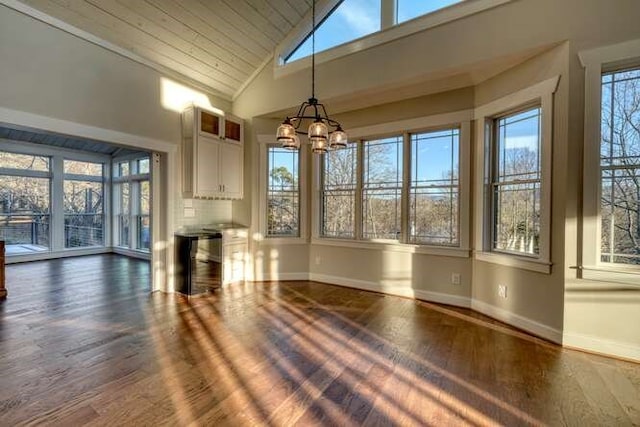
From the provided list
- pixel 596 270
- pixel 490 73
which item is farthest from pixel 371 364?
pixel 490 73

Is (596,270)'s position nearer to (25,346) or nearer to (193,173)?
(193,173)

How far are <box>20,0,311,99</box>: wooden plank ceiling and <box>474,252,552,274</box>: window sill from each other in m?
4.21

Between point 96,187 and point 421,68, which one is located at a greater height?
point 421,68

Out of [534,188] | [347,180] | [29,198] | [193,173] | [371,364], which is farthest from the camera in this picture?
[29,198]

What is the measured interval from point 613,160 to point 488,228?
1339 mm

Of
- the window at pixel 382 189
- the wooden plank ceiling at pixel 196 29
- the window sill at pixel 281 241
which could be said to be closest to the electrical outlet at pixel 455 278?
the window at pixel 382 189

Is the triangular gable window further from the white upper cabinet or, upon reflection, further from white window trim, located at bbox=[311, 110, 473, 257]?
the white upper cabinet

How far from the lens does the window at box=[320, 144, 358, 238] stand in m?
5.00

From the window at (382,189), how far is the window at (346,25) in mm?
1482

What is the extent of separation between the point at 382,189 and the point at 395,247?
0.88 metres

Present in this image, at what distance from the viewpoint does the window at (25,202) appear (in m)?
6.80

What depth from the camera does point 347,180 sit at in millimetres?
5035

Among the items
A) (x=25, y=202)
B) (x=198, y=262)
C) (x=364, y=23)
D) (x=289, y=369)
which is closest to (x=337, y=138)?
(x=289, y=369)

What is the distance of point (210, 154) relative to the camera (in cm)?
476
